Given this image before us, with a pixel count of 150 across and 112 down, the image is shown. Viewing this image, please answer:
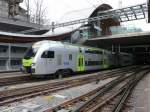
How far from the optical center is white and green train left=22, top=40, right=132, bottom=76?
22547 mm

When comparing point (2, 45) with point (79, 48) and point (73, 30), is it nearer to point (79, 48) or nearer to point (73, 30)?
point (73, 30)

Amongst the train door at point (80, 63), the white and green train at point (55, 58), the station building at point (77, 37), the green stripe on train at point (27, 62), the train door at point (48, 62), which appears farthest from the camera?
the station building at point (77, 37)

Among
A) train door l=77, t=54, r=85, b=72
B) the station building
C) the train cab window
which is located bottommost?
train door l=77, t=54, r=85, b=72

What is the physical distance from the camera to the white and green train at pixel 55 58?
22.5 metres

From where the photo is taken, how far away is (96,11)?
64312 millimetres

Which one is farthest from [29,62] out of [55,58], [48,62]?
[55,58]

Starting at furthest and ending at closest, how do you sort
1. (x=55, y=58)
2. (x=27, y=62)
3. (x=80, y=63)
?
(x=80, y=63), (x=55, y=58), (x=27, y=62)

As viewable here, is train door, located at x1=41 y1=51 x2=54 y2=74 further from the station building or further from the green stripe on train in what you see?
the station building

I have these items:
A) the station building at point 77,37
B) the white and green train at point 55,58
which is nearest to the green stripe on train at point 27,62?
the white and green train at point 55,58

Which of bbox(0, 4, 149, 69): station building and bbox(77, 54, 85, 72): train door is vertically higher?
bbox(0, 4, 149, 69): station building

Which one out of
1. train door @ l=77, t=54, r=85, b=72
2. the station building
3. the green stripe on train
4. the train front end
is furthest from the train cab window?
the station building

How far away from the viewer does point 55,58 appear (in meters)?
24.1

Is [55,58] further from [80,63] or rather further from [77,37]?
[77,37]

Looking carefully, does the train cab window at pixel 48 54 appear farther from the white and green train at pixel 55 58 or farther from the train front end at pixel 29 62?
the train front end at pixel 29 62
